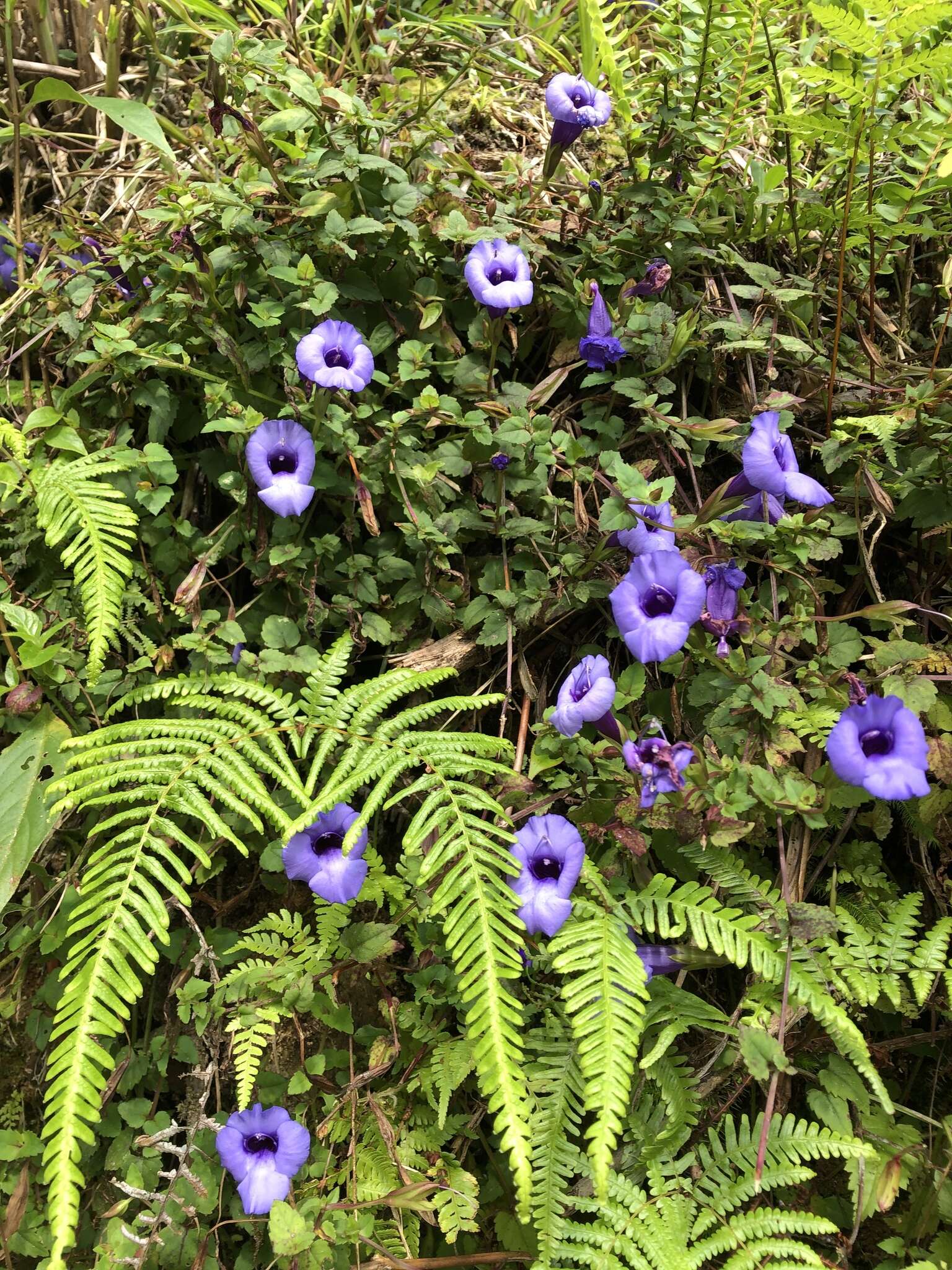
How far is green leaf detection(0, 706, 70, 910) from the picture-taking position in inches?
82.3

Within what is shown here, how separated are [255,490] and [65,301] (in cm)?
84

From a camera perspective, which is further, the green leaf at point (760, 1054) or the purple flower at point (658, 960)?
the purple flower at point (658, 960)

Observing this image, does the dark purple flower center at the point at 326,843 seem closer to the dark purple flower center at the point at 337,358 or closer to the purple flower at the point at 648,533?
the purple flower at the point at 648,533

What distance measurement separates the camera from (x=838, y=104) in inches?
113

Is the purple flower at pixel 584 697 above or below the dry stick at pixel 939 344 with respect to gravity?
below

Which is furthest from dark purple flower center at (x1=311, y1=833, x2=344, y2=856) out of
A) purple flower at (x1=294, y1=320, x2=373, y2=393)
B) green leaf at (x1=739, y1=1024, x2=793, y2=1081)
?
purple flower at (x1=294, y1=320, x2=373, y2=393)

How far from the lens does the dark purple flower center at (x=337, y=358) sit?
2229 mm

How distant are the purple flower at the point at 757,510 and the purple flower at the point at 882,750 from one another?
1.81 ft

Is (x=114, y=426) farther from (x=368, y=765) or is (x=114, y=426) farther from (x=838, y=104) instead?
(x=838, y=104)

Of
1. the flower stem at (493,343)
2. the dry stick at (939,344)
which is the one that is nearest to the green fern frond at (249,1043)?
the flower stem at (493,343)

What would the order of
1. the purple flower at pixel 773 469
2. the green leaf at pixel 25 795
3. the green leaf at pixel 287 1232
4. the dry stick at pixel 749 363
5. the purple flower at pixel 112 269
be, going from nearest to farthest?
the green leaf at pixel 287 1232 → the purple flower at pixel 773 469 → the green leaf at pixel 25 795 → the dry stick at pixel 749 363 → the purple flower at pixel 112 269

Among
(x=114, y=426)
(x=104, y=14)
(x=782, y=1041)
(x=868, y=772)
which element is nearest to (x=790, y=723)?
(x=868, y=772)

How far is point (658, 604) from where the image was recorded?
197cm

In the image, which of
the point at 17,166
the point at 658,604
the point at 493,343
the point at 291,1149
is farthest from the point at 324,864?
the point at 17,166
